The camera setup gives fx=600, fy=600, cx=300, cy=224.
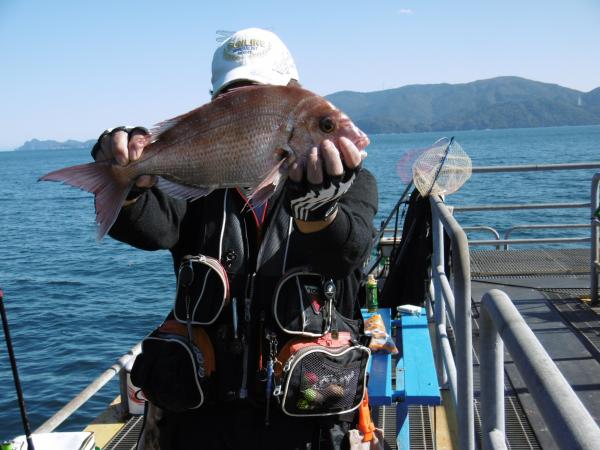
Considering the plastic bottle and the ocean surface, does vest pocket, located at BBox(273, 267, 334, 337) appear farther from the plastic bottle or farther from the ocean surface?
the ocean surface

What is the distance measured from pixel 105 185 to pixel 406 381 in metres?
2.73

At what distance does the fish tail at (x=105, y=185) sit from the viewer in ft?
6.88

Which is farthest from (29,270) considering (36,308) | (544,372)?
(544,372)

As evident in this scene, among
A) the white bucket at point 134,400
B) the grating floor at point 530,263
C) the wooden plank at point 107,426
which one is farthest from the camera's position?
the grating floor at point 530,263

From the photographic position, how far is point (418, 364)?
174 inches

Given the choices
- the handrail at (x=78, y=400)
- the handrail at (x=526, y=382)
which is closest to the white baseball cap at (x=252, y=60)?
the handrail at (x=526, y=382)

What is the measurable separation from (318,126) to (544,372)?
1.11 m

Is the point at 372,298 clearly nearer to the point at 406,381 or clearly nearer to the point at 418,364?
the point at 418,364

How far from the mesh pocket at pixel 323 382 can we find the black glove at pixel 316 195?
21.8 inches

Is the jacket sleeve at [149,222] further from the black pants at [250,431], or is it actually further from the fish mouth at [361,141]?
the fish mouth at [361,141]

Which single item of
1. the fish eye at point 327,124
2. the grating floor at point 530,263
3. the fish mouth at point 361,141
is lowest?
the grating floor at point 530,263

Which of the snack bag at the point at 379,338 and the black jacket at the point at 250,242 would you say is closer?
the black jacket at the point at 250,242

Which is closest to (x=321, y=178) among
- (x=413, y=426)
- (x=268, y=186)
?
(x=268, y=186)

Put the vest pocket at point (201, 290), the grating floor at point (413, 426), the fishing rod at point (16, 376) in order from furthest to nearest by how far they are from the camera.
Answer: the grating floor at point (413, 426) → the fishing rod at point (16, 376) → the vest pocket at point (201, 290)
